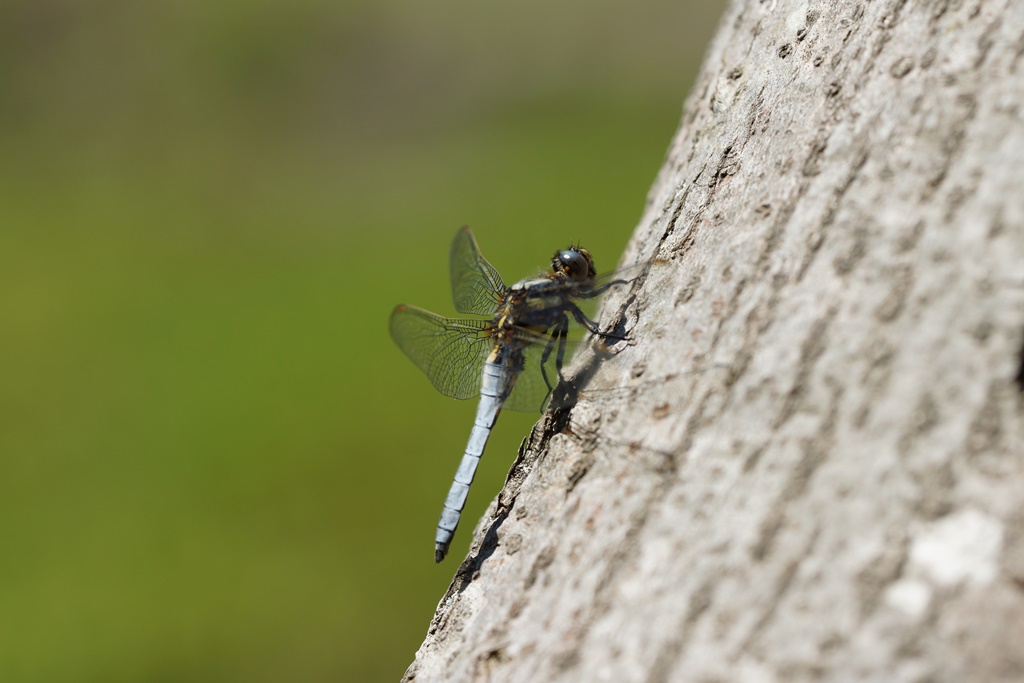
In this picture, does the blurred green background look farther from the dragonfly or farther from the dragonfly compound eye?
the dragonfly compound eye

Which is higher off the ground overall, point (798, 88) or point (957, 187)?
point (798, 88)

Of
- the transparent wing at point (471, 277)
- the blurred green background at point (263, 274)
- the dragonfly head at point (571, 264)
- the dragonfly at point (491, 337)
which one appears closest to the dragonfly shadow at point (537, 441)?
the dragonfly at point (491, 337)

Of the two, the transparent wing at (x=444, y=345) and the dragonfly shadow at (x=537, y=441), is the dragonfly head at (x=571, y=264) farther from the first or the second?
the dragonfly shadow at (x=537, y=441)

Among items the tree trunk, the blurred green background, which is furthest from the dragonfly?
the blurred green background

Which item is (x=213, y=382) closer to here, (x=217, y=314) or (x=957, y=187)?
(x=217, y=314)

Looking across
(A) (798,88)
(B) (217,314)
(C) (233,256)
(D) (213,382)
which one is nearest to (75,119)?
(C) (233,256)

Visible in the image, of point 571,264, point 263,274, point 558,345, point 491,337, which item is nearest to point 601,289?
point 558,345

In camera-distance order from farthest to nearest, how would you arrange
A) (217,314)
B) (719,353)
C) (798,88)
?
(217,314)
(798,88)
(719,353)
